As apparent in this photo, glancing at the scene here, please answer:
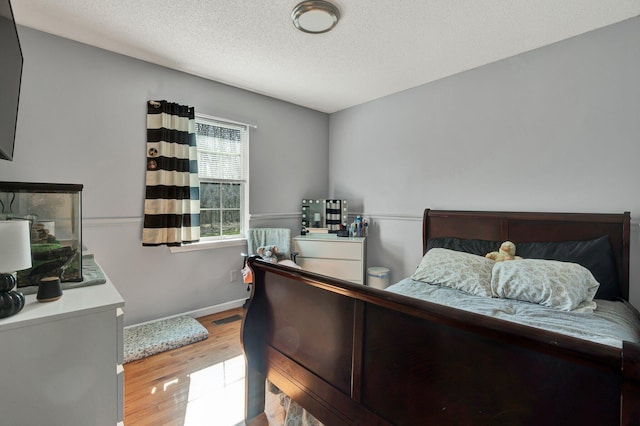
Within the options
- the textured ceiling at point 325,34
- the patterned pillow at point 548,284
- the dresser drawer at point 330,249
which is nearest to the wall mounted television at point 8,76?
the textured ceiling at point 325,34

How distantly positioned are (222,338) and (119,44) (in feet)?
8.71

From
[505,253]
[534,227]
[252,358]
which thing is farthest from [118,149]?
[534,227]

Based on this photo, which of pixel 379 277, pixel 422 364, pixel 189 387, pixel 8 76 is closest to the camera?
pixel 422 364

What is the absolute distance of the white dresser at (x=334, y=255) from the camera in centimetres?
338

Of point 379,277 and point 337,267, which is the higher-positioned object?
point 337,267

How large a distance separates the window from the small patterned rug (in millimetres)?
883

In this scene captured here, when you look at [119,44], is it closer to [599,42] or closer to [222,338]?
[222,338]

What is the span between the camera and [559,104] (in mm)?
2354

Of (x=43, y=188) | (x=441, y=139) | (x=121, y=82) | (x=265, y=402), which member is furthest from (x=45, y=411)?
(x=441, y=139)

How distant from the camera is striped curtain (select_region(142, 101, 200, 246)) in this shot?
8.84 feet

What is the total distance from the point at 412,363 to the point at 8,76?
2.10 metres

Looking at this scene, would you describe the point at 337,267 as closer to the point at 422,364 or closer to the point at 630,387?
the point at 422,364

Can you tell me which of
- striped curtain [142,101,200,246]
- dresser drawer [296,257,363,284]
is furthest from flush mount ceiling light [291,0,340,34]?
dresser drawer [296,257,363,284]

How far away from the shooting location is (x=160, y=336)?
8.13ft
